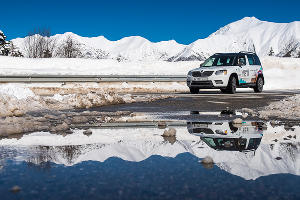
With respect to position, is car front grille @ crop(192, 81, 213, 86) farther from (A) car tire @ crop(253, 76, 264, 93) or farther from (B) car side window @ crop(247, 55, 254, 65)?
(A) car tire @ crop(253, 76, 264, 93)

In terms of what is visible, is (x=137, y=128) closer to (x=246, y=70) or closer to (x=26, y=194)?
(x=26, y=194)

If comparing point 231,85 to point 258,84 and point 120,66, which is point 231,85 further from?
point 120,66

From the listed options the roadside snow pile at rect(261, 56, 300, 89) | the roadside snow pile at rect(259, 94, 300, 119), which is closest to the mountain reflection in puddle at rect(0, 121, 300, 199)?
the roadside snow pile at rect(259, 94, 300, 119)

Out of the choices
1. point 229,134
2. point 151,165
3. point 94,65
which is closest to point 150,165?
point 151,165

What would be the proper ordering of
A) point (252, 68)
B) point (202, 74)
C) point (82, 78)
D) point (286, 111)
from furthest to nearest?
point (82, 78) → point (252, 68) → point (202, 74) → point (286, 111)

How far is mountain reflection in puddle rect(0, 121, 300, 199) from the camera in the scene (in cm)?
264

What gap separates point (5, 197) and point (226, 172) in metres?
1.58

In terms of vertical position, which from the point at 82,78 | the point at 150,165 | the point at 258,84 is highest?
the point at 150,165

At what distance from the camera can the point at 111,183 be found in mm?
2824

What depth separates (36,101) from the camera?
391 inches

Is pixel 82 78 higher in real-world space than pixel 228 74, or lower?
lower

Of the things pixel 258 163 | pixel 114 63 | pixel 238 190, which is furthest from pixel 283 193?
pixel 114 63

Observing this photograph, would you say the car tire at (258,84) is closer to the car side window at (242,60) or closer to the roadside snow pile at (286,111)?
the car side window at (242,60)

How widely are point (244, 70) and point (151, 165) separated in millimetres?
16313
